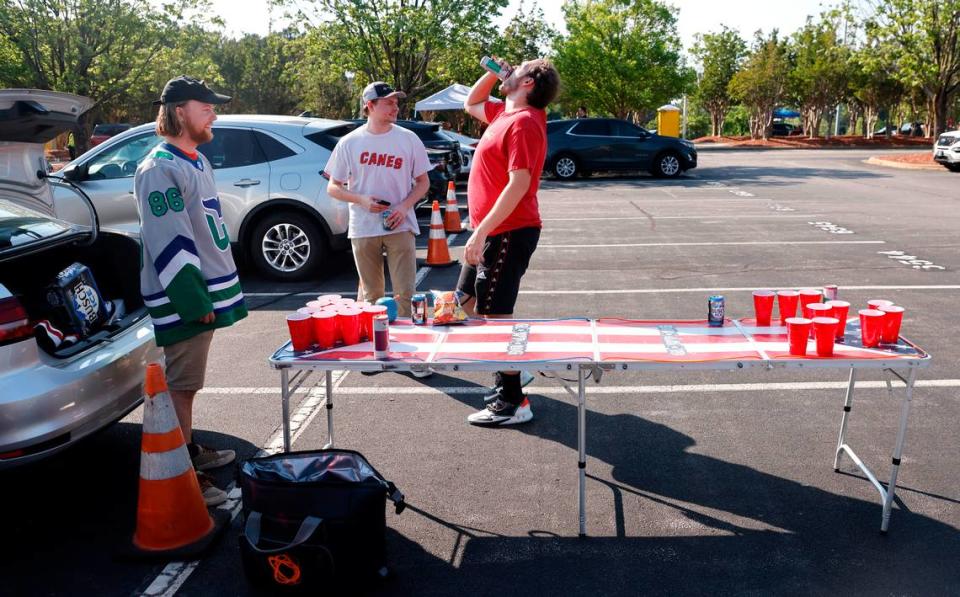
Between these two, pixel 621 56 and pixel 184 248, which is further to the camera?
pixel 621 56

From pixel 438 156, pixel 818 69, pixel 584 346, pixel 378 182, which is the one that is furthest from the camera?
pixel 818 69

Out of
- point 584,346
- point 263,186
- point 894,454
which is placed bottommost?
point 894,454

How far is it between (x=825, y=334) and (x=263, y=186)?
21.6 ft

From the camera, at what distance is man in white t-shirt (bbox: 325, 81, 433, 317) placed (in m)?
5.55

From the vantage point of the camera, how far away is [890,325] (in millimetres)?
3465

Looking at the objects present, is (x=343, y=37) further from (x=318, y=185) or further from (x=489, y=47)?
(x=318, y=185)

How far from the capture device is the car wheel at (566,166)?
21938mm

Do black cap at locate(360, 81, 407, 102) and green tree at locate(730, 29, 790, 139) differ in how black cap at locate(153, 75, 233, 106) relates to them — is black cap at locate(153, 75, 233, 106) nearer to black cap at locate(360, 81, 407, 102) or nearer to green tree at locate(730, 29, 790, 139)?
black cap at locate(360, 81, 407, 102)

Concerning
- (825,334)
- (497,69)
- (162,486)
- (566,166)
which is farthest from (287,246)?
(566,166)

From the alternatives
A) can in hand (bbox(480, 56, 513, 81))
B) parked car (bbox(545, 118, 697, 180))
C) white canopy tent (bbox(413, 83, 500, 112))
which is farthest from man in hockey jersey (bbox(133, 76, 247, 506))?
white canopy tent (bbox(413, 83, 500, 112))

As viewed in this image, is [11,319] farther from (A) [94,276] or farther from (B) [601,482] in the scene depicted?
(B) [601,482]

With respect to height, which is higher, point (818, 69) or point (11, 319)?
point (818, 69)

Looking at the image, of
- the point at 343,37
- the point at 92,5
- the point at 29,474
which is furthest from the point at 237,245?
the point at 343,37

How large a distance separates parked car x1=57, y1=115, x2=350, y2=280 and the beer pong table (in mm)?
4885
